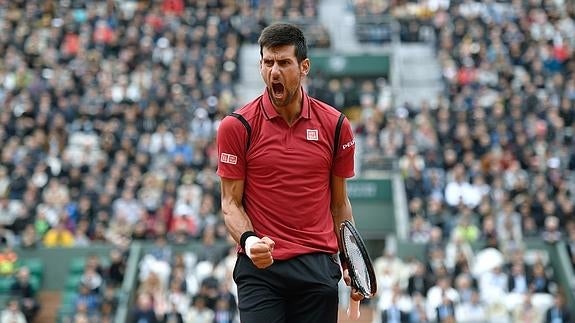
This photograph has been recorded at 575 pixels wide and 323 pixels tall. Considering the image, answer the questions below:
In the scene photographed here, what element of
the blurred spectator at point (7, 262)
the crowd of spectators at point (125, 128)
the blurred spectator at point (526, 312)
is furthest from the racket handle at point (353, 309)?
the blurred spectator at point (7, 262)

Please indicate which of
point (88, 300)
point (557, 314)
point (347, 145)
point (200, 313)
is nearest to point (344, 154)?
point (347, 145)

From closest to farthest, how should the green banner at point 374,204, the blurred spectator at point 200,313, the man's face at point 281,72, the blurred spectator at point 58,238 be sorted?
the man's face at point 281,72, the blurred spectator at point 200,313, the blurred spectator at point 58,238, the green banner at point 374,204

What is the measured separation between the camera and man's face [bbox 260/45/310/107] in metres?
5.46

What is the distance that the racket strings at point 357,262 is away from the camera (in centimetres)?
564

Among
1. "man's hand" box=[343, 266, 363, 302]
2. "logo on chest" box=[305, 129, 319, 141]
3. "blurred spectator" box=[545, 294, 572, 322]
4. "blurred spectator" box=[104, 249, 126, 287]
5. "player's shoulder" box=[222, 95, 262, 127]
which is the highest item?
"player's shoulder" box=[222, 95, 262, 127]

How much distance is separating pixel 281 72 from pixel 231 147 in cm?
45

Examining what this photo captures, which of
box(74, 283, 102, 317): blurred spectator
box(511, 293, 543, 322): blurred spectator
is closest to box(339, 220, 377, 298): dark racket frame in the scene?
box(511, 293, 543, 322): blurred spectator

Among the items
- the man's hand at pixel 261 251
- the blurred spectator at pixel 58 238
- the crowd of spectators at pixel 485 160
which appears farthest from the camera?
the blurred spectator at pixel 58 238

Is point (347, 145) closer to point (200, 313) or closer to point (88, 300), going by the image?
point (200, 313)

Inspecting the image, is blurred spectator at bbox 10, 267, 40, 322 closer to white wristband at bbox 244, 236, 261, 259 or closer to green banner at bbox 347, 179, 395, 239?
green banner at bbox 347, 179, 395, 239

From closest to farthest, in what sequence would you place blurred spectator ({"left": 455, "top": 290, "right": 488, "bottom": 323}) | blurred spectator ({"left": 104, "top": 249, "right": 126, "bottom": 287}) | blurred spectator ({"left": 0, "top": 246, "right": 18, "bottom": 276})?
blurred spectator ({"left": 455, "top": 290, "right": 488, "bottom": 323}) → blurred spectator ({"left": 104, "top": 249, "right": 126, "bottom": 287}) → blurred spectator ({"left": 0, "top": 246, "right": 18, "bottom": 276})

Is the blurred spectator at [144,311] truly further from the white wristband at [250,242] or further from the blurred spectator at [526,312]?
the white wristband at [250,242]

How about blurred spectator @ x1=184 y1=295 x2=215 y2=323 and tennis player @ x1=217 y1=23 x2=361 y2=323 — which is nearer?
tennis player @ x1=217 y1=23 x2=361 y2=323

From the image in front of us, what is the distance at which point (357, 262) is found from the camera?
5715 millimetres
